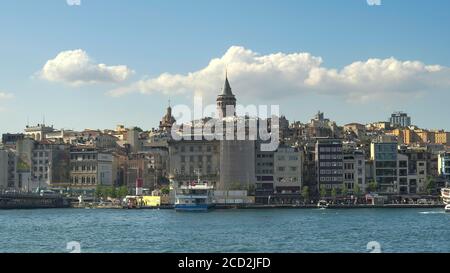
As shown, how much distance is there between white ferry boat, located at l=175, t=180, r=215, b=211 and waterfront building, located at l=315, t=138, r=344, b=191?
6288 mm

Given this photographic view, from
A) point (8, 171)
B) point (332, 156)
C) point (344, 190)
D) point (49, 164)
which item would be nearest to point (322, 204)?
point (344, 190)

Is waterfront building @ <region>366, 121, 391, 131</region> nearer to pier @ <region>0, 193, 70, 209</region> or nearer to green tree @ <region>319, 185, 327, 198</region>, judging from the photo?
green tree @ <region>319, 185, 327, 198</region>

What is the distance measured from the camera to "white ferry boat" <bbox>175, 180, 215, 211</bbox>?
29250 mm

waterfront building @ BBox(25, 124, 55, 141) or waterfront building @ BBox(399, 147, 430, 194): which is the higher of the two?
waterfront building @ BBox(25, 124, 55, 141)

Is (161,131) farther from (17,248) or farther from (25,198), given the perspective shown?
(17,248)

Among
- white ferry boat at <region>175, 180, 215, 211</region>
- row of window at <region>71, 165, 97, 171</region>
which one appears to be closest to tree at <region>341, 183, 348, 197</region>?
white ferry boat at <region>175, 180, 215, 211</region>

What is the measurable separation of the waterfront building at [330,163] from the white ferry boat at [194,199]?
6288 millimetres

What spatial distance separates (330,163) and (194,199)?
7798 mm

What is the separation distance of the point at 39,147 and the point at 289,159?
12.6 meters

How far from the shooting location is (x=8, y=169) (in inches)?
1508

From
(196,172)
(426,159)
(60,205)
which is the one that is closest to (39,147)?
(60,205)

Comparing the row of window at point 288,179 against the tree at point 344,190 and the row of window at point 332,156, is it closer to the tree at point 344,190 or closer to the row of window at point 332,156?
the row of window at point 332,156
